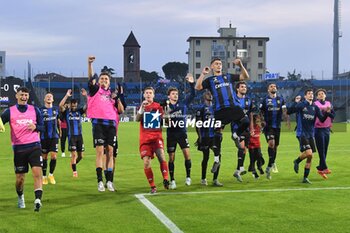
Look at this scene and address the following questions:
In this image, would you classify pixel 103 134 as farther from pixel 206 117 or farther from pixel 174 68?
pixel 174 68

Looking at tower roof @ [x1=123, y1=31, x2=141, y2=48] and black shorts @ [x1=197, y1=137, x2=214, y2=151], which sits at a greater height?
tower roof @ [x1=123, y1=31, x2=141, y2=48]

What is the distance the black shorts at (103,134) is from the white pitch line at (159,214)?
139 centimetres

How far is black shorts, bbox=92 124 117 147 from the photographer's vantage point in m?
10.1

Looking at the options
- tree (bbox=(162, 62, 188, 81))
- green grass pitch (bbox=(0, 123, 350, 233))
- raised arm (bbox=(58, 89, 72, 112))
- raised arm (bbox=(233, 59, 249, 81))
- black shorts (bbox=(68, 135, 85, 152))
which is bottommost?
green grass pitch (bbox=(0, 123, 350, 233))

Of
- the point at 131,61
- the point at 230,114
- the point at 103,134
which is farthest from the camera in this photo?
the point at 131,61

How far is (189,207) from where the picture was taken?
818 cm

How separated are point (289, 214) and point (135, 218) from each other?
2430 millimetres

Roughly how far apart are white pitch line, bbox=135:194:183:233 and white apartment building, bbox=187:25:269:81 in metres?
102

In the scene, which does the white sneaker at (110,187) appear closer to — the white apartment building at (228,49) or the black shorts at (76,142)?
the black shorts at (76,142)

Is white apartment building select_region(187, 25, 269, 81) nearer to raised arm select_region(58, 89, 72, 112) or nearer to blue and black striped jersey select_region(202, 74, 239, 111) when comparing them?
raised arm select_region(58, 89, 72, 112)

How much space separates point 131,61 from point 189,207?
12429cm

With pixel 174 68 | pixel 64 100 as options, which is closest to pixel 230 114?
pixel 64 100

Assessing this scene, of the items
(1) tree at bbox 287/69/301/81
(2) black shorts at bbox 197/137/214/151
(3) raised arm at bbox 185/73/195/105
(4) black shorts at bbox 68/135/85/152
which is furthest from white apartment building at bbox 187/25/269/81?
(3) raised arm at bbox 185/73/195/105

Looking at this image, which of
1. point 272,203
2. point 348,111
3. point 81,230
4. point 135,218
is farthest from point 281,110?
point 348,111
